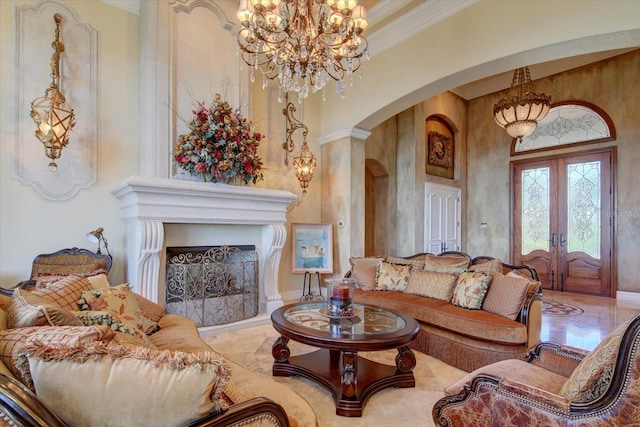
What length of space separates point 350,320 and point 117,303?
1599 mm

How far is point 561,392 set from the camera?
4.69 feet

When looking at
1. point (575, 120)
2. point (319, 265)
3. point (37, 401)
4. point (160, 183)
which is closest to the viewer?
point (37, 401)

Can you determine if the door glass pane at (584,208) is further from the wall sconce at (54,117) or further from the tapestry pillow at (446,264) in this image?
the wall sconce at (54,117)

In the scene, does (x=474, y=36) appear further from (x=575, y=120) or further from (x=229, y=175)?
(x=575, y=120)

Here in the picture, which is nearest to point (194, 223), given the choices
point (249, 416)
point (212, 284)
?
point (212, 284)

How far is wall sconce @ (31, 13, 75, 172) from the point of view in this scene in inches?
128

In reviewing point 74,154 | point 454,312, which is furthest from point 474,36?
point 74,154

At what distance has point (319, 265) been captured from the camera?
516 centimetres

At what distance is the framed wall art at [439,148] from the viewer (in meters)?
7.10

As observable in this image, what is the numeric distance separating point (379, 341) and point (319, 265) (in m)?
3.05

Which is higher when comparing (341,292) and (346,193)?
(346,193)

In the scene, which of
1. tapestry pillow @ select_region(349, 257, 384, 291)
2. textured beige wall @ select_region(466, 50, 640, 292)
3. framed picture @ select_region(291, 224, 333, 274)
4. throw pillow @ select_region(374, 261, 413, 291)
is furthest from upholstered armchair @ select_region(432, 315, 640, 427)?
textured beige wall @ select_region(466, 50, 640, 292)

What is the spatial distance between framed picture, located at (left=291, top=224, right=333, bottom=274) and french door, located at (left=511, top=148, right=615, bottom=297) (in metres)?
4.53

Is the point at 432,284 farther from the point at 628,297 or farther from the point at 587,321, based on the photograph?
the point at 628,297
